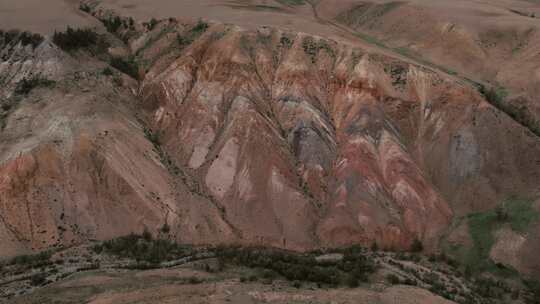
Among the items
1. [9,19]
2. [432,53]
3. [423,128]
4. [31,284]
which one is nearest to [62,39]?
[9,19]

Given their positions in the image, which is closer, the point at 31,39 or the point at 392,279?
the point at 392,279

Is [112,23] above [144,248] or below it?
above

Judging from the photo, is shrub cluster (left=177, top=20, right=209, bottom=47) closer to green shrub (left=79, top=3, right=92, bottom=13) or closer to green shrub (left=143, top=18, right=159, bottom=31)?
green shrub (left=143, top=18, right=159, bottom=31)

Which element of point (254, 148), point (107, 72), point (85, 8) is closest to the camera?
point (254, 148)

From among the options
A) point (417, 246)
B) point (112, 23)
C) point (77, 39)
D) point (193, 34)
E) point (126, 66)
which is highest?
point (112, 23)

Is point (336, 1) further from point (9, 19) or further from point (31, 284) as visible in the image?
point (31, 284)

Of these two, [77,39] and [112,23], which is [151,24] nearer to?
[112,23]

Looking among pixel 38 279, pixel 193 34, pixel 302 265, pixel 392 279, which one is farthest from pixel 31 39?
pixel 392 279

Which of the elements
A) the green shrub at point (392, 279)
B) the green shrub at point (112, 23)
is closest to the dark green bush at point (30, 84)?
the green shrub at point (112, 23)
